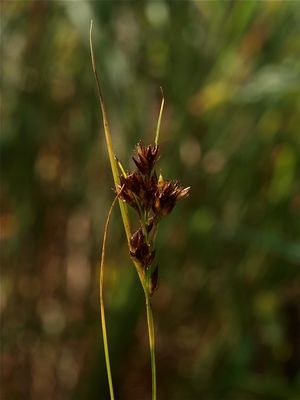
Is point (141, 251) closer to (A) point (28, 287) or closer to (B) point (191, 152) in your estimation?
(B) point (191, 152)

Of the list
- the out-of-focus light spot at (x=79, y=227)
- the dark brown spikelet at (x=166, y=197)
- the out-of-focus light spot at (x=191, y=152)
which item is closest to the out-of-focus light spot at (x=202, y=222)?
the out-of-focus light spot at (x=191, y=152)

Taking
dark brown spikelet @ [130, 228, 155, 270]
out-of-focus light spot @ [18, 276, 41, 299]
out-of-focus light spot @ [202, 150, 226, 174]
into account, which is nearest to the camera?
dark brown spikelet @ [130, 228, 155, 270]

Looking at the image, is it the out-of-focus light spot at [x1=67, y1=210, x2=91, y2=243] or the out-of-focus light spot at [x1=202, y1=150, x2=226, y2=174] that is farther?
the out-of-focus light spot at [x1=67, y1=210, x2=91, y2=243]

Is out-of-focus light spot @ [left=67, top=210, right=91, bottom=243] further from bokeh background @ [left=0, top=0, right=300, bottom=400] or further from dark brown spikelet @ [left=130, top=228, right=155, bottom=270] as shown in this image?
dark brown spikelet @ [left=130, top=228, right=155, bottom=270]

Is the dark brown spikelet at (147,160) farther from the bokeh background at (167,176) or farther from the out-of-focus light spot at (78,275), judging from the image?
the out-of-focus light spot at (78,275)

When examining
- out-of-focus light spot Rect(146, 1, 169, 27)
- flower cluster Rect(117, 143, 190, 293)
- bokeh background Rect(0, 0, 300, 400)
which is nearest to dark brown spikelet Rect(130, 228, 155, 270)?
flower cluster Rect(117, 143, 190, 293)

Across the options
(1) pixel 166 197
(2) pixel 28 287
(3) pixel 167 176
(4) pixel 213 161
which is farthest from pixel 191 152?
(1) pixel 166 197

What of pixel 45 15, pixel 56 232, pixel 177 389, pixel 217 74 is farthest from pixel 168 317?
pixel 45 15

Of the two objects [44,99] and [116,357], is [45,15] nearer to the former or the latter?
[44,99]
